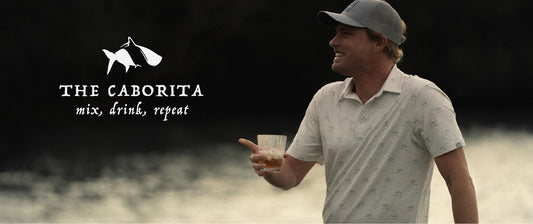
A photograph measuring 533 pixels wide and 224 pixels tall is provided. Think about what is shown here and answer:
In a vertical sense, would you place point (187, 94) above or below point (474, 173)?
above

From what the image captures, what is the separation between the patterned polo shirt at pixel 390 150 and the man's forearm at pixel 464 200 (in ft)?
0.46

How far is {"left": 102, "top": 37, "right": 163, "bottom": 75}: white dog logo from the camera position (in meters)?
5.98

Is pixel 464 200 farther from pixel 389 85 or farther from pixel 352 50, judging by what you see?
pixel 352 50

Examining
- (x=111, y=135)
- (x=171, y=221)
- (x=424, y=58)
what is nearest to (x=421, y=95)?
(x=424, y=58)

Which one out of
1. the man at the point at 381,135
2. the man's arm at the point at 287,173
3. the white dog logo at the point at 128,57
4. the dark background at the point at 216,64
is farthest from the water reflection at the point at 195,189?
the man at the point at 381,135

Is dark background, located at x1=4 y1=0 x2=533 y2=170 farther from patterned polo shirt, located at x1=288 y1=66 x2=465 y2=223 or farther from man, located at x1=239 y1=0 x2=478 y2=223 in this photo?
patterned polo shirt, located at x1=288 y1=66 x2=465 y2=223

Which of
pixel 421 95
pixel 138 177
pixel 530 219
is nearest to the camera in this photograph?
pixel 421 95

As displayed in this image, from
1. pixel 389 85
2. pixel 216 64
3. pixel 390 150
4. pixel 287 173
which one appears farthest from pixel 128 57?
pixel 390 150

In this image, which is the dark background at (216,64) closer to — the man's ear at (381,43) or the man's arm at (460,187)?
the man's ear at (381,43)

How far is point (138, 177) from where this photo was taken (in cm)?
574

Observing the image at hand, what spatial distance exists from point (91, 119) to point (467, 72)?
3.35m

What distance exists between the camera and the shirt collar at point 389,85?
2.71 m

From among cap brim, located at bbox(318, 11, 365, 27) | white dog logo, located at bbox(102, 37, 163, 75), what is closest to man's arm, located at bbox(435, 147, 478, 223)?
cap brim, located at bbox(318, 11, 365, 27)

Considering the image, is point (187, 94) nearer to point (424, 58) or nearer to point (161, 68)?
point (161, 68)
